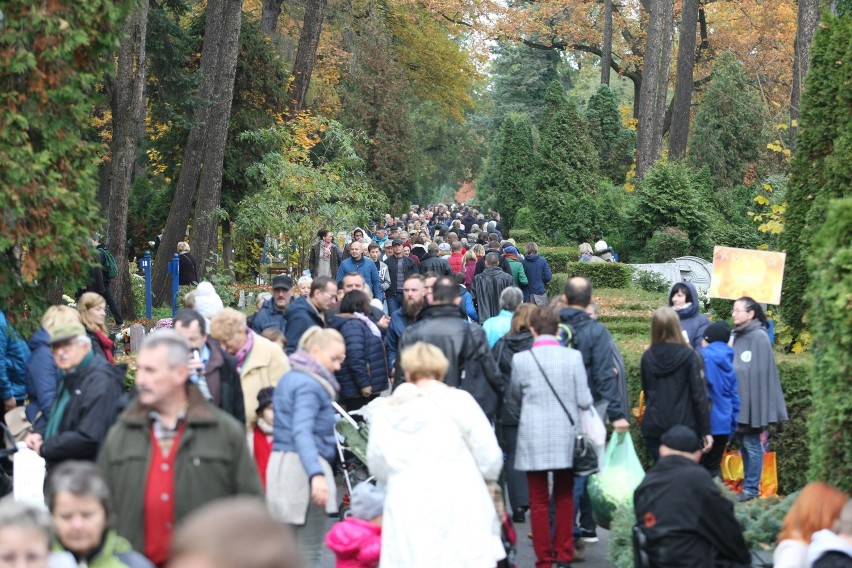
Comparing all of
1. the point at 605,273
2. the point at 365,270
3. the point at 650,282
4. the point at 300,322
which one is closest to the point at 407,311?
the point at 300,322

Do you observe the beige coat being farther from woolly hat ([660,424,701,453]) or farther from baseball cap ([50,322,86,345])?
woolly hat ([660,424,701,453])

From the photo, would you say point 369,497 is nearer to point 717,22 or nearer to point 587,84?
point 717,22

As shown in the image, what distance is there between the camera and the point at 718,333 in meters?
10.6

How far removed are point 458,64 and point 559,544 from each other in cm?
4066

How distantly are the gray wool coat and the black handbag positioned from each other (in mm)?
22

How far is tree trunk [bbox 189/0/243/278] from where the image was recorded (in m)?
24.3

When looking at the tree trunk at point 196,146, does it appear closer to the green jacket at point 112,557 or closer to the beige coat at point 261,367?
the beige coat at point 261,367

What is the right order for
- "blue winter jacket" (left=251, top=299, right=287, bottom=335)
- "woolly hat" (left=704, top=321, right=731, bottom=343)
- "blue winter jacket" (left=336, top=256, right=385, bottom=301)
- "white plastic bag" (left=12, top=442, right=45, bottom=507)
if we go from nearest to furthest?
"white plastic bag" (left=12, top=442, right=45, bottom=507)
"woolly hat" (left=704, top=321, right=731, bottom=343)
"blue winter jacket" (left=251, top=299, right=287, bottom=335)
"blue winter jacket" (left=336, top=256, right=385, bottom=301)

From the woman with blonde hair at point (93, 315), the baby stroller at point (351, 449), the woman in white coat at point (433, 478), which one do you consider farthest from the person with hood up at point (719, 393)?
the woman with blonde hair at point (93, 315)

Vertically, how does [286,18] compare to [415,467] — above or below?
above

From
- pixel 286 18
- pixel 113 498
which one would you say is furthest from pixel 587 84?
pixel 113 498

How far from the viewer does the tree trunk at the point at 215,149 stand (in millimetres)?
24328

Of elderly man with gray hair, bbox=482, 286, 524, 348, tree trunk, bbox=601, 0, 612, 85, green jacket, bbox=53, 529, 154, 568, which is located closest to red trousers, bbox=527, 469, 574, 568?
elderly man with gray hair, bbox=482, 286, 524, 348

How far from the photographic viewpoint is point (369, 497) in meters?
7.86
